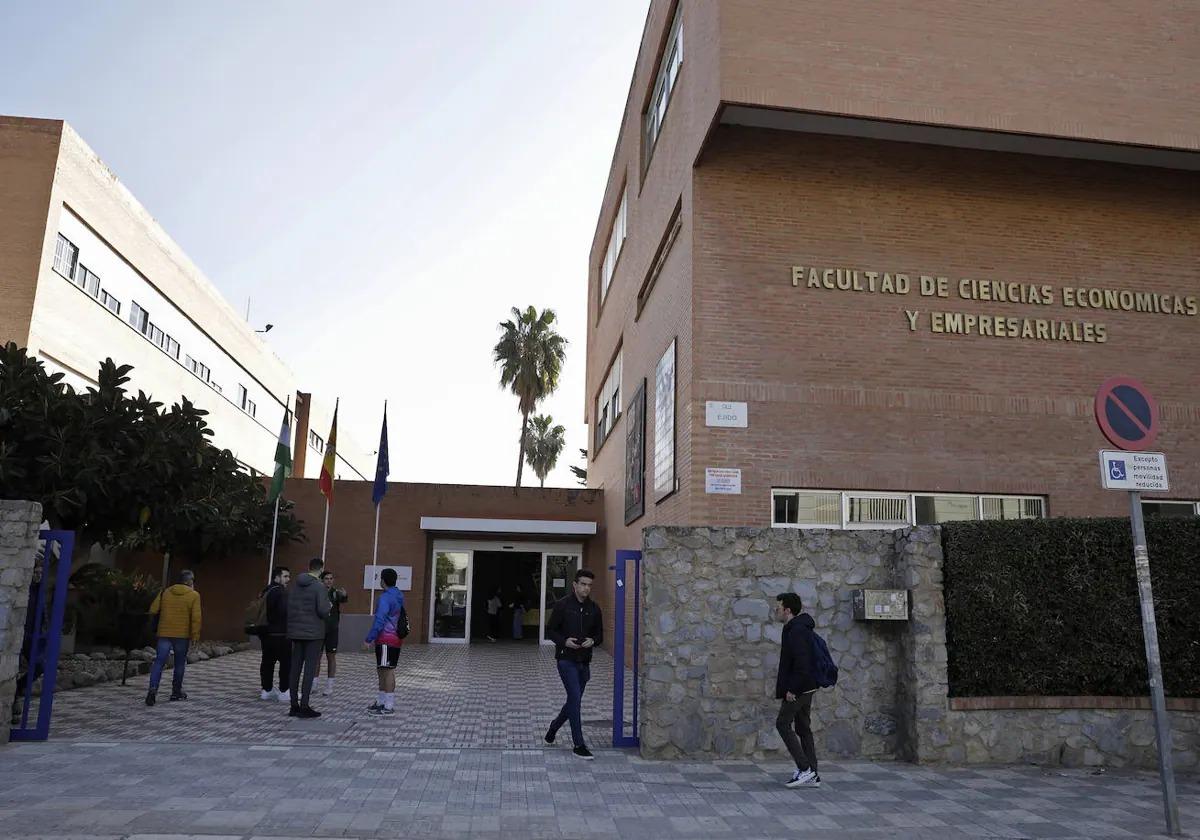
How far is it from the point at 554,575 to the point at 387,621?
13.5 metres

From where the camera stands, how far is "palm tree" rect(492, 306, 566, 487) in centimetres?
4244

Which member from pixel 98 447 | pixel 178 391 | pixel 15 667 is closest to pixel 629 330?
pixel 98 447

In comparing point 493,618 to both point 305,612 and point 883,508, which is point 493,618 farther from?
point 305,612

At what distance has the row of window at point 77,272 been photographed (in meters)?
19.0

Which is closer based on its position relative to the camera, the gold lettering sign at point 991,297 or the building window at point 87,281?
the gold lettering sign at point 991,297

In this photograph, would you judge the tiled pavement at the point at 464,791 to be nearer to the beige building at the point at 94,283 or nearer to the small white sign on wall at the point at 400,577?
the beige building at the point at 94,283

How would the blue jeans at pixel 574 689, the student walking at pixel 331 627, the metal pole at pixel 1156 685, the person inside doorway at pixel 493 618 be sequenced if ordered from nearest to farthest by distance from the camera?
the metal pole at pixel 1156 685 < the blue jeans at pixel 574 689 < the student walking at pixel 331 627 < the person inside doorway at pixel 493 618

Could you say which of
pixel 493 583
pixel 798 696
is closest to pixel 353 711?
pixel 798 696

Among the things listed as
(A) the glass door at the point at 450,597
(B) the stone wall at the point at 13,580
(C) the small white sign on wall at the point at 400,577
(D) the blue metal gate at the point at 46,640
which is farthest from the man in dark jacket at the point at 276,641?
(A) the glass door at the point at 450,597

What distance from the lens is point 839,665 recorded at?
873 cm

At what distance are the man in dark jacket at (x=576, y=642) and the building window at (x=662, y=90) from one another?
9999 mm

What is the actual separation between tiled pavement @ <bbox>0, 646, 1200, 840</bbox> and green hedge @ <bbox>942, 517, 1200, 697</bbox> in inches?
35.7

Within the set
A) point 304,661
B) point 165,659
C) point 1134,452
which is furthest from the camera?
point 165,659

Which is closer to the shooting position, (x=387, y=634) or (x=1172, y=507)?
(x=387, y=634)
